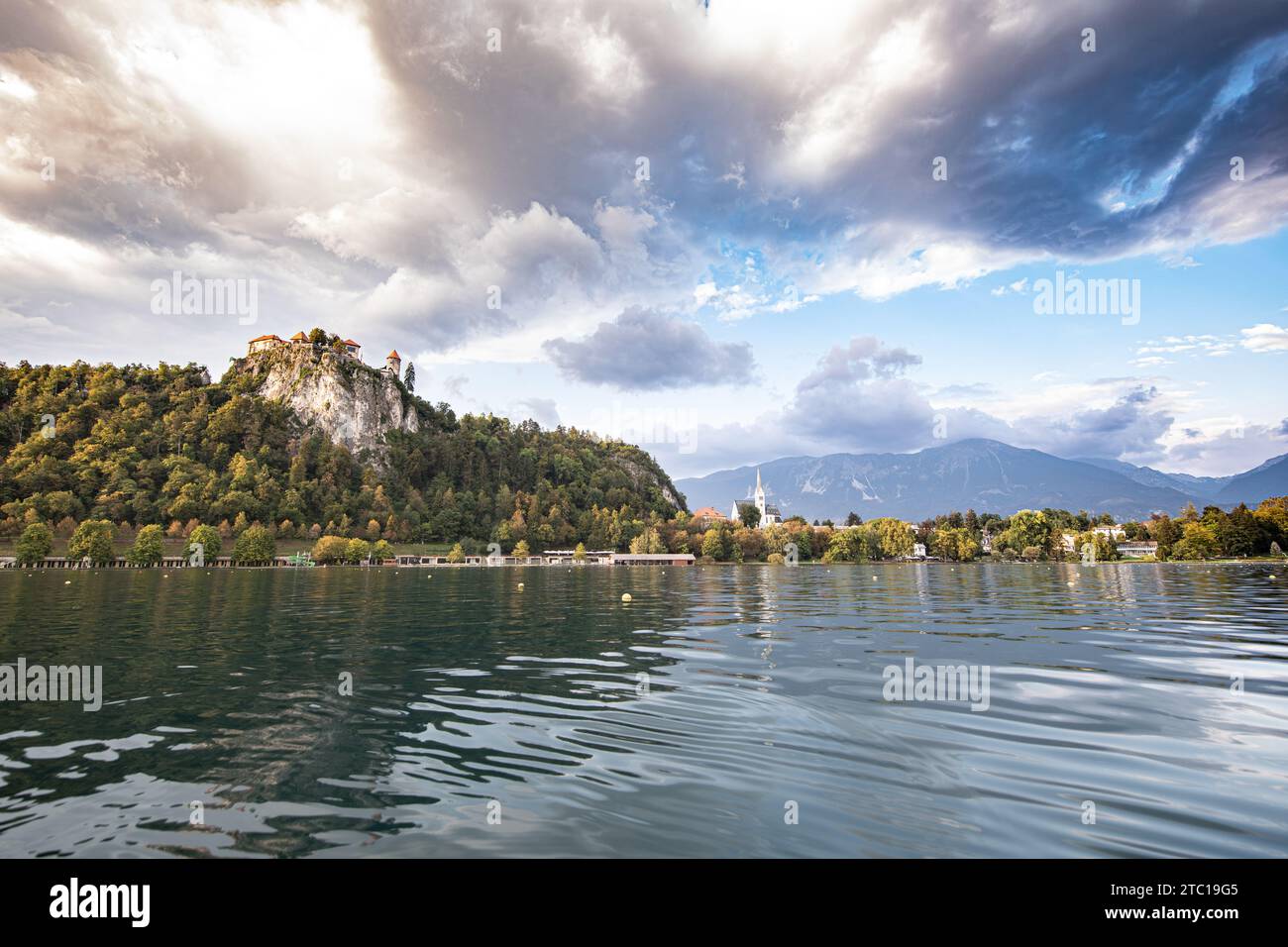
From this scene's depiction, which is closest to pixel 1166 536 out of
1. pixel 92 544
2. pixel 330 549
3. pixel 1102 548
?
pixel 1102 548

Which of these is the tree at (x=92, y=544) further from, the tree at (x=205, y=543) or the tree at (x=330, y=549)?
the tree at (x=330, y=549)

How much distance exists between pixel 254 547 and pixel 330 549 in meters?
20.6

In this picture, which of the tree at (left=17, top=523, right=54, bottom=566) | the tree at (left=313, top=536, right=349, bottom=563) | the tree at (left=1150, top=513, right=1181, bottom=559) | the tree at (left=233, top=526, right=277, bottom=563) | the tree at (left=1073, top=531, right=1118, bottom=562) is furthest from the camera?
the tree at (left=313, top=536, right=349, bottom=563)

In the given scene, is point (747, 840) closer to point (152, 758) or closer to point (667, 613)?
point (152, 758)

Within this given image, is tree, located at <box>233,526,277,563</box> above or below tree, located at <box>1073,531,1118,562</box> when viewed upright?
above

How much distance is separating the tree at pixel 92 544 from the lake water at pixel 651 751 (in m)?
166

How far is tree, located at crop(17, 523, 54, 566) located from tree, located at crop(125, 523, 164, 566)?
16.6m

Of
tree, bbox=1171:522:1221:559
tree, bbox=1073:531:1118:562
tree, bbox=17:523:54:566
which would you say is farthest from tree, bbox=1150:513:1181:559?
tree, bbox=17:523:54:566

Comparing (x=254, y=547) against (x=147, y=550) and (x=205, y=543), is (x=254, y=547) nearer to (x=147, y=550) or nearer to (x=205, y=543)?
(x=205, y=543)

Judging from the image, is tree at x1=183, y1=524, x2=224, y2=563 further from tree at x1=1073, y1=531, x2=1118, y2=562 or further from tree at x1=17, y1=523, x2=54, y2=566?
tree at x1=1073, y1=531, x2=1118, y2=562

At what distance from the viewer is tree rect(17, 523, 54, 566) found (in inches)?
5748

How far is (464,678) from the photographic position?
20.0 meters
